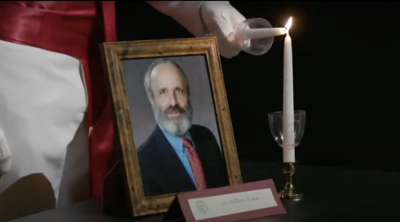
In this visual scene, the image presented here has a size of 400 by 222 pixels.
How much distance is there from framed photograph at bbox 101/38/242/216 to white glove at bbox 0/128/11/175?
0.65ft

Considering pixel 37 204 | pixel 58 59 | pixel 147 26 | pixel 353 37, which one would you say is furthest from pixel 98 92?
pixel 353 37

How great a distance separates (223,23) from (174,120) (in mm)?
317

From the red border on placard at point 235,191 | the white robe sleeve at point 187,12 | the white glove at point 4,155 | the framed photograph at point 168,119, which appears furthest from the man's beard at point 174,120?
the white robe sleeve at point 187,12

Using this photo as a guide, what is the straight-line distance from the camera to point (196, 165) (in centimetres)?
97

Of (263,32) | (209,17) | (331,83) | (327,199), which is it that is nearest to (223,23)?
(209,17)

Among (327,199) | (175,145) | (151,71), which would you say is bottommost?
(327,199)

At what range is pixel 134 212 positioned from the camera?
0.89 m

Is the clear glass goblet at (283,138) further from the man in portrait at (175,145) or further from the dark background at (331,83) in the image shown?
the dark background at (331,83)

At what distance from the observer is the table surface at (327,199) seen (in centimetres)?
92

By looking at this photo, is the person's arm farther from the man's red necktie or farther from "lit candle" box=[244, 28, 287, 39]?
the man's red necktie

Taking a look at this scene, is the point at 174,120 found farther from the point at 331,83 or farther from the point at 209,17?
the point at 331,83

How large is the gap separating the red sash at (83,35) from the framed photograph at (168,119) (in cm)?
26

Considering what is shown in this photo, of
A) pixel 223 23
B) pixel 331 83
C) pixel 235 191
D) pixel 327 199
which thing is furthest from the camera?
pixel 331 83

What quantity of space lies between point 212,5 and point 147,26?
0.31 m
